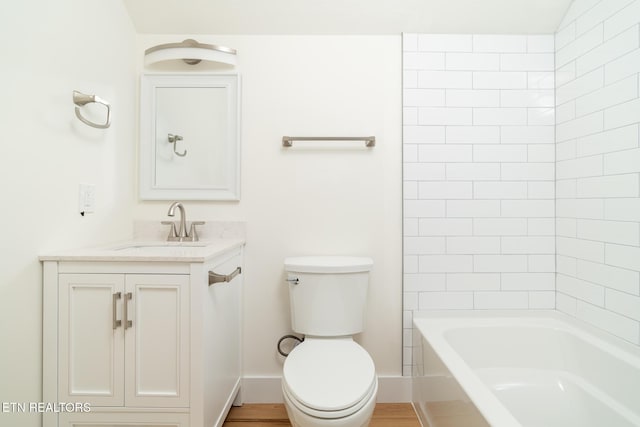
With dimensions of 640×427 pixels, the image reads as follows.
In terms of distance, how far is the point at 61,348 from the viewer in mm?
1192

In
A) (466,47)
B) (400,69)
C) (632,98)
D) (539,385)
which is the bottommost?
(539,385)

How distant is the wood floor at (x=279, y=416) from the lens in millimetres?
1667

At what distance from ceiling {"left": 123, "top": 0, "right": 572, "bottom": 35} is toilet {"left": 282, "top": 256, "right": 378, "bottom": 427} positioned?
125cm

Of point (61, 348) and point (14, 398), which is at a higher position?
point (61, 348)

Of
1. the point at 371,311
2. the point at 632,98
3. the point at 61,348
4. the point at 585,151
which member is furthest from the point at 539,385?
the point at 61,348

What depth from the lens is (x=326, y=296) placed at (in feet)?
5.44

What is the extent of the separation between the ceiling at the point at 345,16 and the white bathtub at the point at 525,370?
155 centimetres

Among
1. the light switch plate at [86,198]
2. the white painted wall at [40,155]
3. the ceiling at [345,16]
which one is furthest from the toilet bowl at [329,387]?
the ceiling at [345,16]

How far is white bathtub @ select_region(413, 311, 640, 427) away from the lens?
50.6 inches

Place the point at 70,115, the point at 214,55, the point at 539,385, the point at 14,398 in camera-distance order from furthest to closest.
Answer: the point at 214,55, the point at 539,385, the point at 70,115, the point at 14,398

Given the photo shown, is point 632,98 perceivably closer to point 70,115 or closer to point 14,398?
point 70,115

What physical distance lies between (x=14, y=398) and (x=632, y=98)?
2503mm

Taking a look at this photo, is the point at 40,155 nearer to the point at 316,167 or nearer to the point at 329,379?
the point at 316,167

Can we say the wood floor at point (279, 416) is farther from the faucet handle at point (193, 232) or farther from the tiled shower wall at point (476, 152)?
the faucet handle at point (193, 232)
